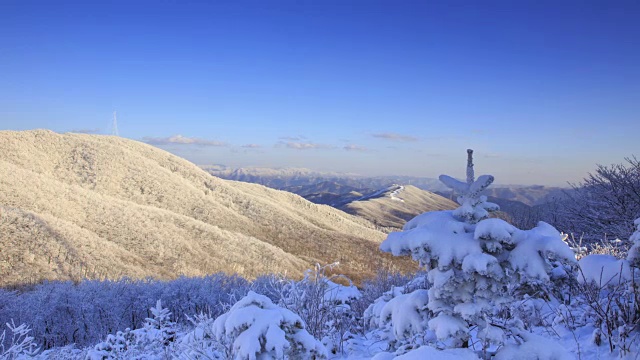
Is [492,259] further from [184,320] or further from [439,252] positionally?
[184,320]

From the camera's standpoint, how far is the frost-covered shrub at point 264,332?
3.49m

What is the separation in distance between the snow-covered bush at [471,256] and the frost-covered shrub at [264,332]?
4.00 feet

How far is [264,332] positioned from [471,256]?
1.94 m

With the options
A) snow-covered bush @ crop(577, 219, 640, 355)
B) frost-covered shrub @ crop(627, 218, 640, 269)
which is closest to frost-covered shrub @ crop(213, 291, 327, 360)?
snow-covered bush @ crop(577, 219, 640, 355)

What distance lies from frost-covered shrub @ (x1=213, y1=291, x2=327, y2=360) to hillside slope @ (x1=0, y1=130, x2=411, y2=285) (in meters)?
7.38

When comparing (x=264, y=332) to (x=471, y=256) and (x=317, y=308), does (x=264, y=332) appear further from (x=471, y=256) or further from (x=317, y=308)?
(x=317, y=308)

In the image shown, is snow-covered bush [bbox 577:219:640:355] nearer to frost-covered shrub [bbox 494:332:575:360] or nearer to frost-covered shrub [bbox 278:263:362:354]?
frost-covered shrub [bbox 494:332:575:360]

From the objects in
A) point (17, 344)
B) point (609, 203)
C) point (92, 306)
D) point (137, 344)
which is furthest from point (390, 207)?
point (17, 344)

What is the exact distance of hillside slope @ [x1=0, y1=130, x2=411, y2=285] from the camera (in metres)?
18.5

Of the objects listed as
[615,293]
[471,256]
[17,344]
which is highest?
[471,256]

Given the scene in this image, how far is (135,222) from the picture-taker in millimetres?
25219

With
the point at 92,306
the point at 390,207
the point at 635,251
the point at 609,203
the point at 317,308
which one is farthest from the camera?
the point at 390,207

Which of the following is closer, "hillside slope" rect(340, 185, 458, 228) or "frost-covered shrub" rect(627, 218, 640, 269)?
"frost-covered shrub" rect(627, 218, 640, 269)

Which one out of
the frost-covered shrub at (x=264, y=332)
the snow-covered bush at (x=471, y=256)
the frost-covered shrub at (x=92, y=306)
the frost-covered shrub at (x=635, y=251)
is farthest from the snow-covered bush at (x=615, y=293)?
the frost-covered shrub at (x=92, y=306)
